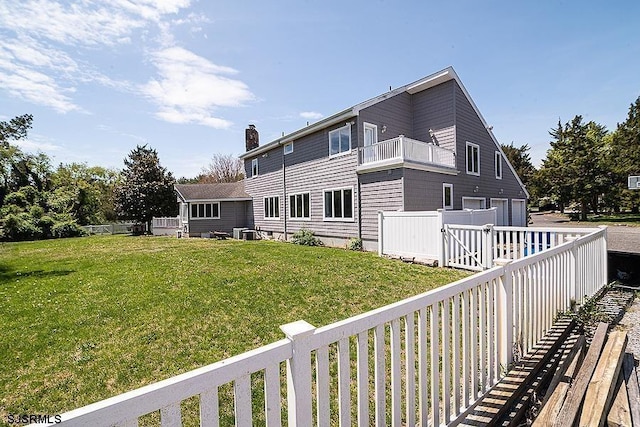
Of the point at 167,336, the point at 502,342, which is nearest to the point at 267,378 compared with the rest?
the point at 502,342

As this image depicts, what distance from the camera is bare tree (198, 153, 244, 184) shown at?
42781 millimetres

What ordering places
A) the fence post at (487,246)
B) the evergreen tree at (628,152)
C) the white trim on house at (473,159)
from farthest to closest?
1. the evergreen tree at (628,152)
2. the white trim on house at (473,159)
3. the fence post at (487,246)

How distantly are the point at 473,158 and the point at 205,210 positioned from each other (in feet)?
60.4

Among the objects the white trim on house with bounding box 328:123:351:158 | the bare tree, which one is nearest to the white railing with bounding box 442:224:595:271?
the white trim on house with bounding box 328:123:351:158

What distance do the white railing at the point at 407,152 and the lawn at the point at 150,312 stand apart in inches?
206

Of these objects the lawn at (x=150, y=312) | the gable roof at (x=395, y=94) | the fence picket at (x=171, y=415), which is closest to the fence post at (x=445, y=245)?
the lawn at (x=150, y=312)

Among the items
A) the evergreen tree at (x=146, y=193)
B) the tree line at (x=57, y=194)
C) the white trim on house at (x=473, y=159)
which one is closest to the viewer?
the white trim on house at (x=473, y=159)

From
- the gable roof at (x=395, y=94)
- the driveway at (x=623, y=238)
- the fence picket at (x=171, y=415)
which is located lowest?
the driveway at (x=623, y=238)

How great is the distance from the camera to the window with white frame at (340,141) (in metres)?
14.6

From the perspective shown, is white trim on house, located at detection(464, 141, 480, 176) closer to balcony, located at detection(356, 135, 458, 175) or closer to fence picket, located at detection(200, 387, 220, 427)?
balcony, located at detection(356, 135, 458, 175)

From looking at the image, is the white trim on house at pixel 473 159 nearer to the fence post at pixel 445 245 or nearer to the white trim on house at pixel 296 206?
the fence post at pixel 445 245

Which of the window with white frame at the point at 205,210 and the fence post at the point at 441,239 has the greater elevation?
the window with white frame at the point at 205,210

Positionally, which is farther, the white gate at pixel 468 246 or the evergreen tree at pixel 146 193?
the evergreen tree at pixel 146 193

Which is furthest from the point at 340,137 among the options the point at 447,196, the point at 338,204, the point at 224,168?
the point at 224,168
